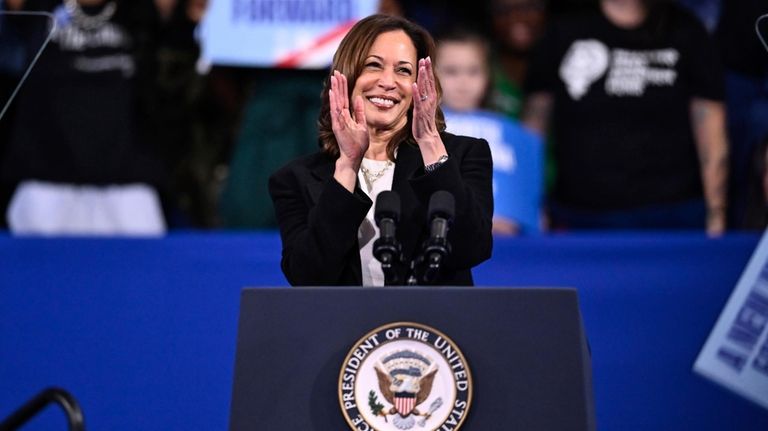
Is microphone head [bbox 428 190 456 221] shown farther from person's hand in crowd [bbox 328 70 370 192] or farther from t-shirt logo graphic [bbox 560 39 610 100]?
t-shirt logo graphic [bbox 560 39 610 100]

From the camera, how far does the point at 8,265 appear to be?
399cm

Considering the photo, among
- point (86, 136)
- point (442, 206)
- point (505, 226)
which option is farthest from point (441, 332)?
point (86, 136)

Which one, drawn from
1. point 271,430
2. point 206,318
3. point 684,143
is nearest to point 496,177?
point 684,143

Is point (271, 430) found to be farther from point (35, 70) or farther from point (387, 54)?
point (35, 70)

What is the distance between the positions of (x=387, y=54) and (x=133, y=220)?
228cm

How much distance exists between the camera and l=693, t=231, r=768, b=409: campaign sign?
3668mm

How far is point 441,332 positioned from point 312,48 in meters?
2.49

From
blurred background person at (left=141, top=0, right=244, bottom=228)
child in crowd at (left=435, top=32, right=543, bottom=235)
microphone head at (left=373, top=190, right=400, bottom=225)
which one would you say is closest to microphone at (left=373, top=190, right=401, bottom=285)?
microphone head at (left=373, top=190, right=400, bottom=225)

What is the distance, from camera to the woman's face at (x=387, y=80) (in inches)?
97.2

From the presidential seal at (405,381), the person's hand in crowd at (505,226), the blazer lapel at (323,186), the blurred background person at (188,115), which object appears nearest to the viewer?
the presidential seal at (405,381)

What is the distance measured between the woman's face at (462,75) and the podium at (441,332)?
2324mm

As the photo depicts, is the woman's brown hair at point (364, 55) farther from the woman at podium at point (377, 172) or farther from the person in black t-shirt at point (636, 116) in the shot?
the person in black t-shirt at point (636, 116)

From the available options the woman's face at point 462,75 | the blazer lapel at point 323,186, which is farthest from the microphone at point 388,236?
the woman's face at point 462,75

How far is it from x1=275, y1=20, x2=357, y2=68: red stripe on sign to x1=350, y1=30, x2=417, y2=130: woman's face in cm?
196
